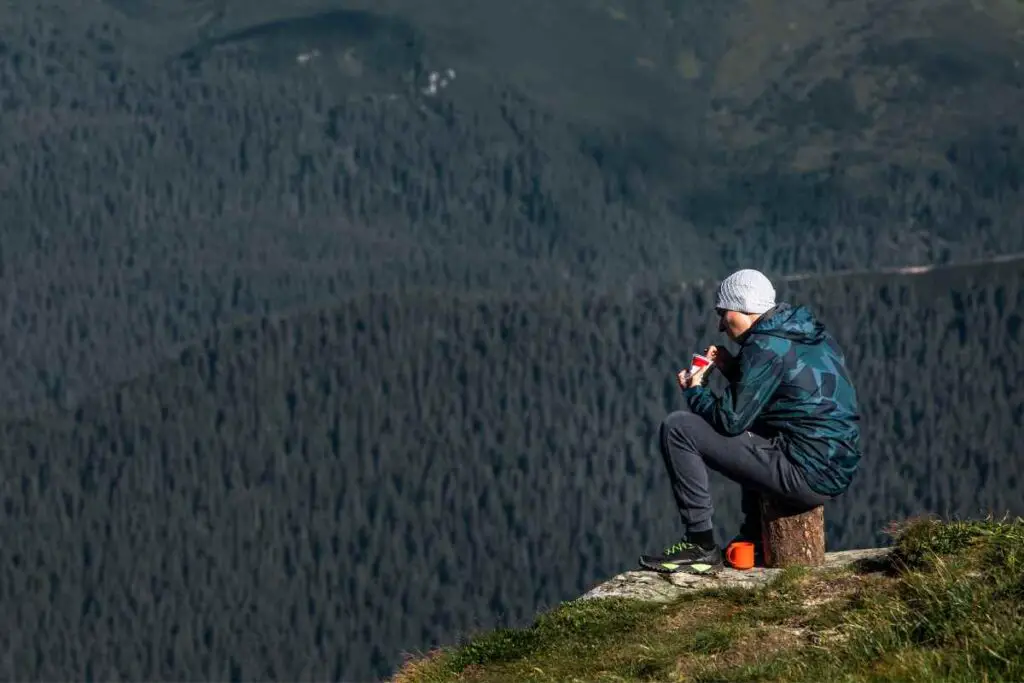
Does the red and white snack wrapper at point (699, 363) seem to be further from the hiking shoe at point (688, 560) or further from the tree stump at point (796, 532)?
the hiking shoe at point (688, 560)

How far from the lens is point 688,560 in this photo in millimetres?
15094

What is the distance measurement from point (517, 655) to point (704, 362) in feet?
10.3

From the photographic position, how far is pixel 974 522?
13.0 meters

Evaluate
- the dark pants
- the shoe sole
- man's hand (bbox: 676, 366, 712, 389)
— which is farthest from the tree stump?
man's hand (bbox: 676, 366, 712, 389)

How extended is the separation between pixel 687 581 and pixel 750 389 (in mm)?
1913

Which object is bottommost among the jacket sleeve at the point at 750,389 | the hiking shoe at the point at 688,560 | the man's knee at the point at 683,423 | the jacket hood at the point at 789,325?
the hiking shoe at the point at 688,560

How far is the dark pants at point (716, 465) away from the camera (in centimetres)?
1452

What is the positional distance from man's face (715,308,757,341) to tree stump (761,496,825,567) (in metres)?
1.50

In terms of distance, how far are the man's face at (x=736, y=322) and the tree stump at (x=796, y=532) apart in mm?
1497

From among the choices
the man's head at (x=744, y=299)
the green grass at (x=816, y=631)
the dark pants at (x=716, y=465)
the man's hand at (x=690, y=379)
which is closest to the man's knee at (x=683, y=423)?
the dark pants at (x=716, y=465)

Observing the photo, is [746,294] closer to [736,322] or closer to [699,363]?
[736,322]

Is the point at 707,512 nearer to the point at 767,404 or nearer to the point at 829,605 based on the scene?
the point at 767,404

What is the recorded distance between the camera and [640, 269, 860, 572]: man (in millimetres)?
14375

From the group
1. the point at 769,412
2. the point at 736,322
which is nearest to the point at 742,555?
the point at 769,412
